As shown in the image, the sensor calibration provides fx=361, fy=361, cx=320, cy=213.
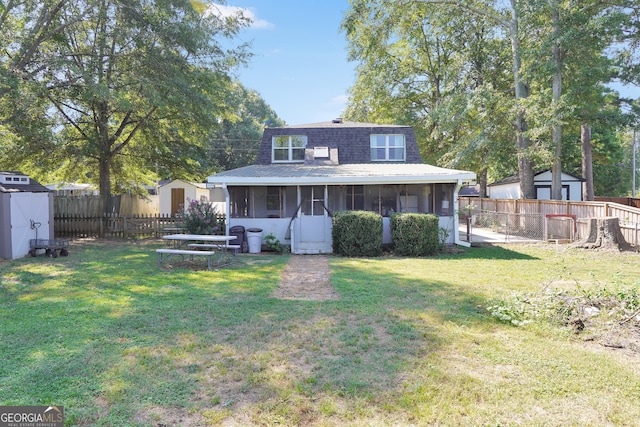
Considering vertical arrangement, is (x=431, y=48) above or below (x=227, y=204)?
above

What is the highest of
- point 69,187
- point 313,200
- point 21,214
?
point 69,187

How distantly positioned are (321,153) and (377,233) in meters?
6.23

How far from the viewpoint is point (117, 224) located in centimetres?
1656

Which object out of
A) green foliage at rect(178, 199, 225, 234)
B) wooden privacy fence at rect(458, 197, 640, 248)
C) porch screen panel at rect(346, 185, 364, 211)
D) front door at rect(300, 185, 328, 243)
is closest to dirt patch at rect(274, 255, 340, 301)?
front door at rect(300, 185, 328, 243)

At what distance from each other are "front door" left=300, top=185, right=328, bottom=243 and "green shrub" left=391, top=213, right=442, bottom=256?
105 inches

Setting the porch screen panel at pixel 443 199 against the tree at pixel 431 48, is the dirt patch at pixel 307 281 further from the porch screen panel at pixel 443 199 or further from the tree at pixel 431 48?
the tree at pixel 431 48

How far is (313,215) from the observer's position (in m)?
13.2

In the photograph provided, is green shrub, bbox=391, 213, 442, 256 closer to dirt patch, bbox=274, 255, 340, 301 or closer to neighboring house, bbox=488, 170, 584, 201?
dirt patch, bbox=274, 255, 340, 301

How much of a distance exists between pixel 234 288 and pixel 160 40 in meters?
11.6

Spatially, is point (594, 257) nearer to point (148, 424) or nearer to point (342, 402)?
point (342, 402)

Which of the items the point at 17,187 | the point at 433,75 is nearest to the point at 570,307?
the point at 17,187

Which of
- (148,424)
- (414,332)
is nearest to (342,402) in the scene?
(148,424)

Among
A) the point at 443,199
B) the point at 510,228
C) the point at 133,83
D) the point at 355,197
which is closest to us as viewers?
the point at 443,199

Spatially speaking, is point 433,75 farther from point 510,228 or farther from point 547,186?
point 510,228
